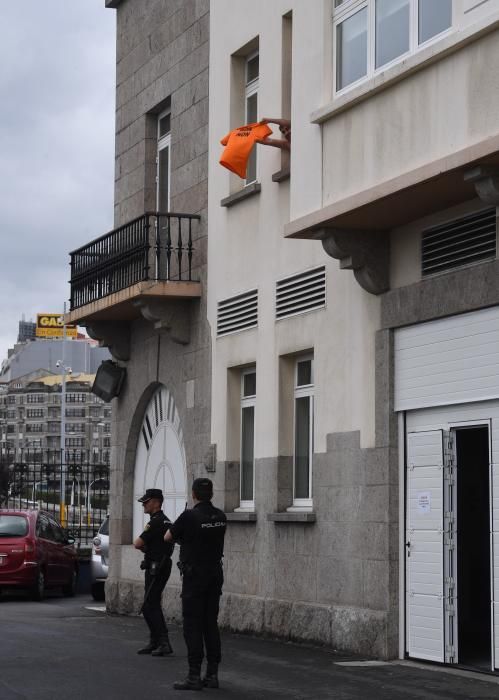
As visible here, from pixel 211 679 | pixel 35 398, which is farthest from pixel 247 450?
pixel 35 398

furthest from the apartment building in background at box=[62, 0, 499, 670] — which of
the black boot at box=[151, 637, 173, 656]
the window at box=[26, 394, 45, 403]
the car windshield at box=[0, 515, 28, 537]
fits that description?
the window at box=[26, 394, 45, 403]

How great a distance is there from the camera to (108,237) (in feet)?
72.0

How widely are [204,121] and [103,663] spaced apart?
8.27 m

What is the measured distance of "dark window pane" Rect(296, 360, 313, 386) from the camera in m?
17.5

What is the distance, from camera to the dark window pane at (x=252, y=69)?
63.4ft

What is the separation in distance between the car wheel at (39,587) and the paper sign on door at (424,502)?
1421 cm

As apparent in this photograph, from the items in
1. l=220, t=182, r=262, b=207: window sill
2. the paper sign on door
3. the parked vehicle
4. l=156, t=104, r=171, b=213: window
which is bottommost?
the parked vehicle

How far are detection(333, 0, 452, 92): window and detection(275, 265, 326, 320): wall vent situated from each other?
220 centimetres

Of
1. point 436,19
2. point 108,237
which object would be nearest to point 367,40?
point 436,19

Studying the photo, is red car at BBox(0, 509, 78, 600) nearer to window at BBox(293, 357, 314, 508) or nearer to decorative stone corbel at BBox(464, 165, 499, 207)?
window at BBox(293, 357, 314, 508)

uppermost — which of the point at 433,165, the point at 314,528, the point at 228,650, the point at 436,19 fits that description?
the point at 436,19

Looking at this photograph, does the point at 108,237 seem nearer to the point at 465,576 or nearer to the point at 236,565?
the point at 236,565

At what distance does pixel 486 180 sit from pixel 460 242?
1.57 meters

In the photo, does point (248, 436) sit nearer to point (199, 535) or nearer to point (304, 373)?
point (304, 373)
